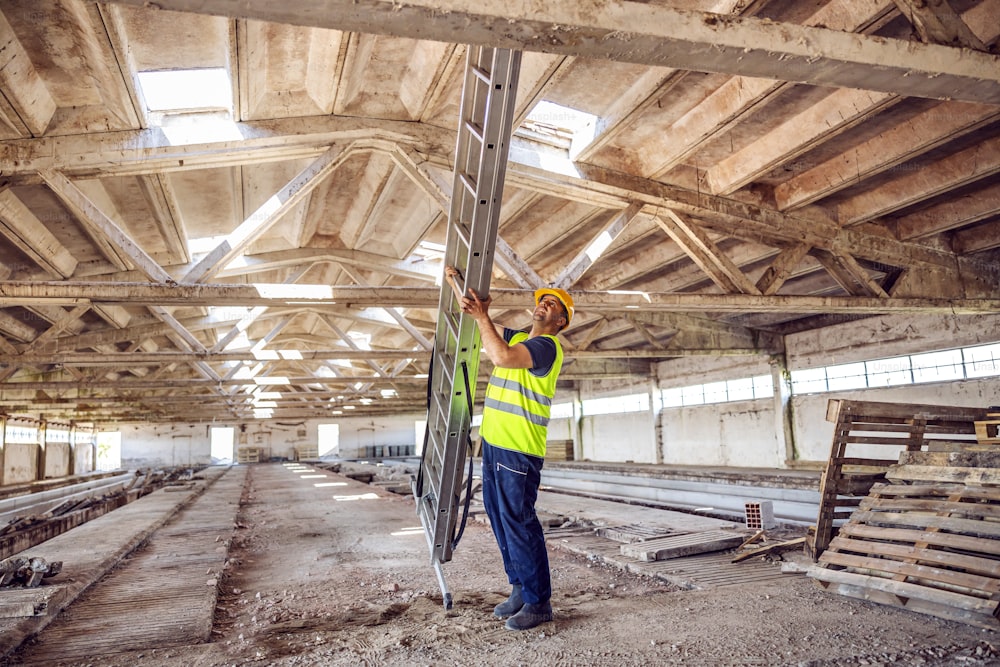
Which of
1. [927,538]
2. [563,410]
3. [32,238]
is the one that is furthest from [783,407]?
[32,238]

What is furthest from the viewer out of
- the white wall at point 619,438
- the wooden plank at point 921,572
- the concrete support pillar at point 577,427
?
the concrete support pillar at point 577,427

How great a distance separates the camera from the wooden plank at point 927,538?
3.76 m

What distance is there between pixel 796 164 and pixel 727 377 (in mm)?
12048

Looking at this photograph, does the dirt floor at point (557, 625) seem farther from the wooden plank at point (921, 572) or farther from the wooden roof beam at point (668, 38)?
the wooden roof beam at point (668, 38)

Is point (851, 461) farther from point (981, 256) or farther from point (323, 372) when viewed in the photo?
point (323, 372)

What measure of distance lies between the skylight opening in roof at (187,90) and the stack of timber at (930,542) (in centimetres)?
713

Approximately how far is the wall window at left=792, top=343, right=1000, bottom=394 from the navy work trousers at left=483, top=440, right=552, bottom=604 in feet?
41.3

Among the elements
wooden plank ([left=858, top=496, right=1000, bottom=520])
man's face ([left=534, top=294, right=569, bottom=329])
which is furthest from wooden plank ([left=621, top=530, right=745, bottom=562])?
man's face ([left=534, top=294, right=569, bottom=329])

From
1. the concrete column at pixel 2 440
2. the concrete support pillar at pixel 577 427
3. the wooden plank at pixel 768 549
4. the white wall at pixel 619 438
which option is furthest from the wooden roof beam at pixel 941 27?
the concrete column at pixel 2 440

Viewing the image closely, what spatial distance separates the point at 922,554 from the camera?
13.0ft

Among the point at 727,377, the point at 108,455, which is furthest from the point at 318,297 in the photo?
the point at 108,455

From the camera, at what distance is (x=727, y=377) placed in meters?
19.0

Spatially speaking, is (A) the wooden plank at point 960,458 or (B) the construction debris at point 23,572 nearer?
(A) the wooden plank at point 960,458

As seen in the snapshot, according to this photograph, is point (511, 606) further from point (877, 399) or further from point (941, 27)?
point (877, 399)
